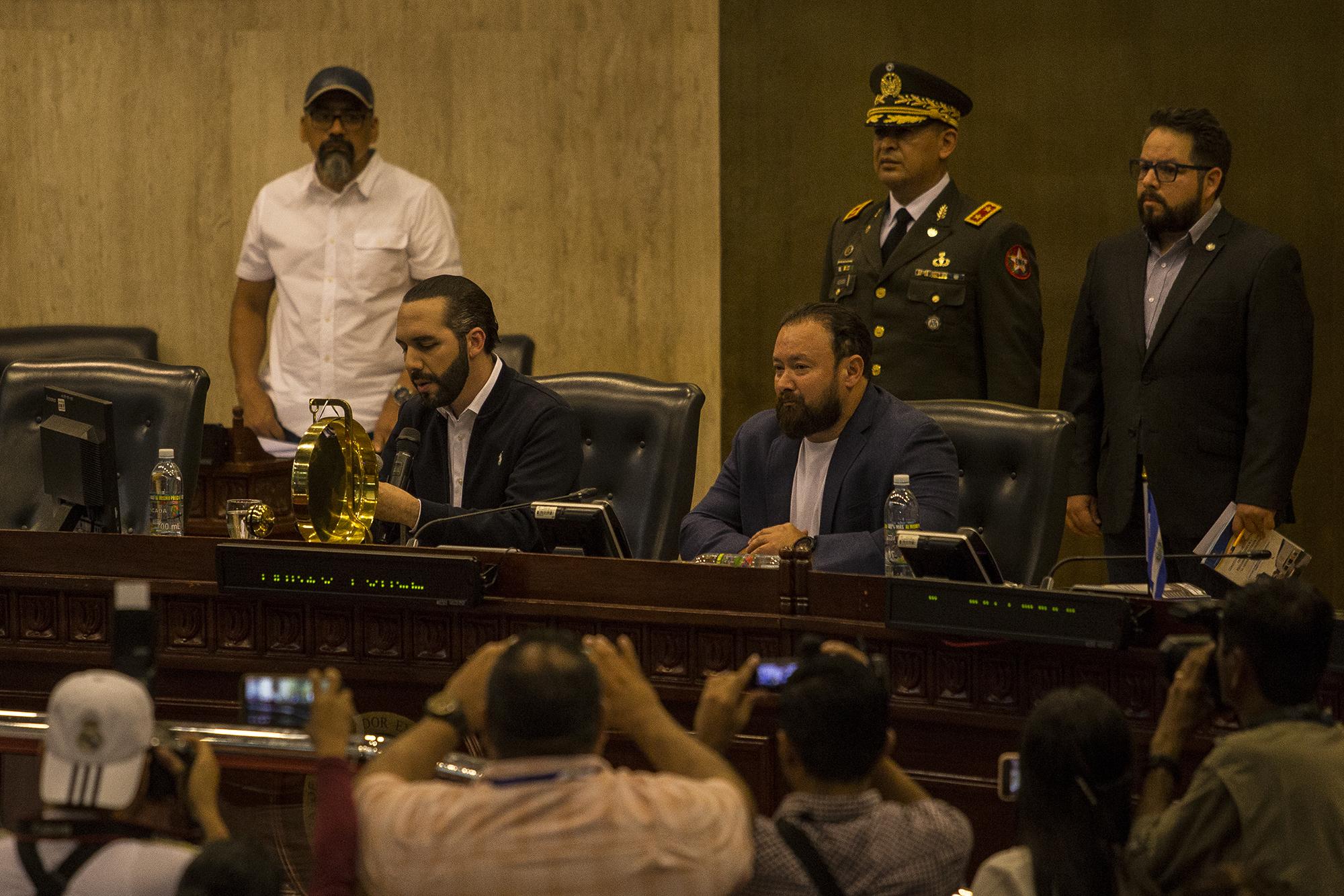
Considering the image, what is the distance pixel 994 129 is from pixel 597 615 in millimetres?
3757

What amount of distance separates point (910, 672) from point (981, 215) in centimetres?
212

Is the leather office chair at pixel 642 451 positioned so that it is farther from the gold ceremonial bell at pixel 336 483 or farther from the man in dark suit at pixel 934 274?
the man in dark suit at pixel 934 274

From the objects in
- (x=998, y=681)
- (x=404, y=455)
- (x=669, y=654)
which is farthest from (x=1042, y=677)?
(x=404, y=455)

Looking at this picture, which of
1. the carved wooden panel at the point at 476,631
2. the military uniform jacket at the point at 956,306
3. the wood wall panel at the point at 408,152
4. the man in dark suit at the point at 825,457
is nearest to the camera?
the carved wooden panel at the point at 476,631

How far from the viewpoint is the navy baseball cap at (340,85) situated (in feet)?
18.6

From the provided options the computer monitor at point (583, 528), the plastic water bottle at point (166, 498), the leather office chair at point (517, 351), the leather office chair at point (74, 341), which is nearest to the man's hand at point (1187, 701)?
the computer monitor at point (583, 528)

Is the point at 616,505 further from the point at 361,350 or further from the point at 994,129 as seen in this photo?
the point at 994,129

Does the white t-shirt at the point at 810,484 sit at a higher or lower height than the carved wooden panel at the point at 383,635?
higher

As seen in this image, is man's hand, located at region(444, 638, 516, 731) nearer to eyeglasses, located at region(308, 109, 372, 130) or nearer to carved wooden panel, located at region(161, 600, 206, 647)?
carved wooden panel, located at region(161, 600, 206, 647)

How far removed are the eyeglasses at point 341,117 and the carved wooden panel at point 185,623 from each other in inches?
97.7

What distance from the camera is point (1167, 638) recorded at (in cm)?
272

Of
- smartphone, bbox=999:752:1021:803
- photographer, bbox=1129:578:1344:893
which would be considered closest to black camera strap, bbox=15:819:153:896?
smartphone, bbox=999:752:1021:803

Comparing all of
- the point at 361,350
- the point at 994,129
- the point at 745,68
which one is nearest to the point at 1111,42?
the point at 994,129

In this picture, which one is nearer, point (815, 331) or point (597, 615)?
point (597, 615)
